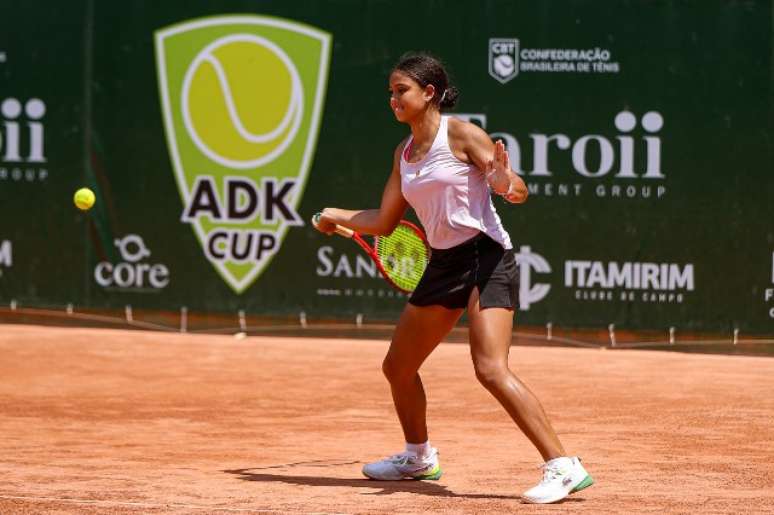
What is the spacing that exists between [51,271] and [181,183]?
48.5 inches

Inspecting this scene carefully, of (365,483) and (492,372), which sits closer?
(492,372)

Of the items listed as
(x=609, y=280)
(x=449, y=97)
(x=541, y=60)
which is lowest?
(x=609, y=280)

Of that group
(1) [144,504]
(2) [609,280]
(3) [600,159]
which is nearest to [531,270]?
(2) [609,280]

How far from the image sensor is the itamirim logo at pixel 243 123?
1107cm

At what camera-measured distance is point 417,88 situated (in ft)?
19.1

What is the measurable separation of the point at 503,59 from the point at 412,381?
5.16 m

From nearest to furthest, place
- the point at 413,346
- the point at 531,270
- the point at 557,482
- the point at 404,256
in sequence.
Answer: the point at 557,482 < the point at 413,346 < the point at 404,256 < the point at 531,270

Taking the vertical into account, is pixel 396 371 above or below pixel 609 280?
above

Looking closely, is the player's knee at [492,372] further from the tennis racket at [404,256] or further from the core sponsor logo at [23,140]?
the core sponsor logo at [23,140]

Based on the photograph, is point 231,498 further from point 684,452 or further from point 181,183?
point 181,183

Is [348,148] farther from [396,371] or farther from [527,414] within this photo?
[527,414]

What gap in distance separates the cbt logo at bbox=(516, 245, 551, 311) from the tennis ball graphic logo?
1938 millimetres

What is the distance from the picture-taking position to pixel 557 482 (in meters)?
5.57

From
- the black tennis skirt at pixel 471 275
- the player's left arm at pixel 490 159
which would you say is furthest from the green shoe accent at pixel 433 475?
the player's left arm at pixel 490 159
